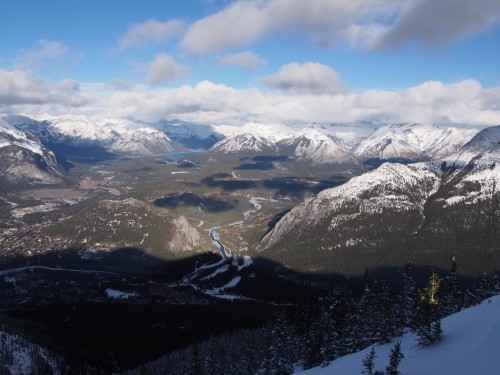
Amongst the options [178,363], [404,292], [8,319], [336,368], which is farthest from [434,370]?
[8,319]

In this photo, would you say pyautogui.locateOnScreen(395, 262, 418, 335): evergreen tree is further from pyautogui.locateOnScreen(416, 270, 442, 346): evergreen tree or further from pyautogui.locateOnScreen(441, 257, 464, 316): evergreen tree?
pyautogui.locateOnScreen(441, 257, 464, 316): evergreen tree

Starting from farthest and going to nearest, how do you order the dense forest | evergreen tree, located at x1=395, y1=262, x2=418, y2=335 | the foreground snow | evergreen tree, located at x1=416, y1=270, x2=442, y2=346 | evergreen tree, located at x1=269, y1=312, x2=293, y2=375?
1. evergreen tree, located at x1=269, y1=312, x2=293, y2=375
2. evergreen tree, located at x1=395, y1=262, x2=418, y2=335
3. the dense forest
4. evergreen tree, located at x1=416, y1=270, x2=442, y2=346
5. the foreground snow

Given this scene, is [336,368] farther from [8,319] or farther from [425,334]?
[8,319]

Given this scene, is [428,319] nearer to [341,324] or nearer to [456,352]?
[456,352]

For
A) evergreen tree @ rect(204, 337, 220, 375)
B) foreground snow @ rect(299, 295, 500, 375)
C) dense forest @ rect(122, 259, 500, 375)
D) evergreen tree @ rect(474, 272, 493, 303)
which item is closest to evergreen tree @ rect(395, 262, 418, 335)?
dense forest @ rect(122, 259, 500, 375)

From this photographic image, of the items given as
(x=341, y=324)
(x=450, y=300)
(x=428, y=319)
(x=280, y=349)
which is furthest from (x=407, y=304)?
(x=280, y=349)

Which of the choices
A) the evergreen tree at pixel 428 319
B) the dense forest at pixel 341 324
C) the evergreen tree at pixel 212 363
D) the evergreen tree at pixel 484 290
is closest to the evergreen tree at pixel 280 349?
the dense forest at pixel 341 324
